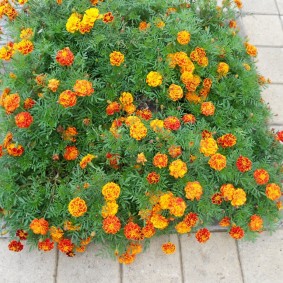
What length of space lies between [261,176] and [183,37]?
1040mm

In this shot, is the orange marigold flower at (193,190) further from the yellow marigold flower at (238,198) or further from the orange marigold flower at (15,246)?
the orange marigold flower at (15,246)

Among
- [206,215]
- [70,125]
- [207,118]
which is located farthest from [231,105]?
[70,125]

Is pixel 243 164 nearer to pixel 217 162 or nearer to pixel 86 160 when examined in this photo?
pixel 217 162

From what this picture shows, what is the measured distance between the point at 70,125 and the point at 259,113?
1.41 m

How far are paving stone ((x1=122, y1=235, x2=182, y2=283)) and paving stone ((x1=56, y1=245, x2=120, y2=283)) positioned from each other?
87mm

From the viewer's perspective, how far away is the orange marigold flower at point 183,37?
244 cm

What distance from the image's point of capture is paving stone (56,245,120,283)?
234cm

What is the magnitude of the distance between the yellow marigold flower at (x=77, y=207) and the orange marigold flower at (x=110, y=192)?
14cm

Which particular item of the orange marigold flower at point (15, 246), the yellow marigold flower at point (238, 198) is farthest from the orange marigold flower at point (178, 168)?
the orange marigold flower at point (15, 246)

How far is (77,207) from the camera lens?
2059 millimetres

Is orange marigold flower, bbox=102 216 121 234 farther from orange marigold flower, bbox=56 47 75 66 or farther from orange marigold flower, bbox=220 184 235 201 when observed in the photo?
orange marigold flower, bbox=56 47 75 66

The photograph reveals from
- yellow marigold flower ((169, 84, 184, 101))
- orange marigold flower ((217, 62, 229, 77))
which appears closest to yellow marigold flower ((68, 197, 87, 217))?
yellow marigold flower ((169, 84, 184, 101))

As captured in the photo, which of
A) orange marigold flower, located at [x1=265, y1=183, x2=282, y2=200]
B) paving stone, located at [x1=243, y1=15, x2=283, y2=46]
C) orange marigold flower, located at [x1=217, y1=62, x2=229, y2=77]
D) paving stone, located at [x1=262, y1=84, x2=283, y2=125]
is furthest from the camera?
paving stone, located at [x1=243, y1=15, x2=283, y2=46]

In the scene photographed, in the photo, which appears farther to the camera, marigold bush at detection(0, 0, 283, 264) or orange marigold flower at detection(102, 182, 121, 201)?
marigold bush at detection(0, 0, 283, 264)
